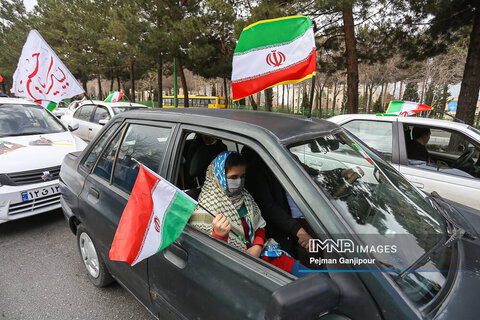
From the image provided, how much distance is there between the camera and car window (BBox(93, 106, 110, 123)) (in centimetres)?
814

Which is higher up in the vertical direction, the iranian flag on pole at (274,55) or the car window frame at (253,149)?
the iranian flag on pole at (274,55)

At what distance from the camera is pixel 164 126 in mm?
1907

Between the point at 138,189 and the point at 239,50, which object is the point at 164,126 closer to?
the point at 138,189

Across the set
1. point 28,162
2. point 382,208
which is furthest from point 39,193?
point 382,208

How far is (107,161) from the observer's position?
2.30 metres

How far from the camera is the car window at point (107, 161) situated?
88.2 inches

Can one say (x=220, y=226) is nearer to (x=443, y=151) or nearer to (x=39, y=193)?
(x=39, y=193)

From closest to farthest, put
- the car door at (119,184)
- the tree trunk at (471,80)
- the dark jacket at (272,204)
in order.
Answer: the car door at (119,184)
the dark jacket at (272,204)
the tree trunk at (471,80)

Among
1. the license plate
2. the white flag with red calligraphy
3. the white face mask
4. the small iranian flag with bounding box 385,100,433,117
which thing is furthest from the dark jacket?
the white flag with red calligraphy

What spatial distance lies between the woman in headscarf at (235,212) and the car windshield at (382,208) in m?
0.53

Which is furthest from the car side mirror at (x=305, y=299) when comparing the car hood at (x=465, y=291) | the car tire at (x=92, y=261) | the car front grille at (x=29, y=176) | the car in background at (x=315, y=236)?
the car front grille at (x=29, y=176)

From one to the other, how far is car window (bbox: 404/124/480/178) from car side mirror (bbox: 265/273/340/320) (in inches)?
123

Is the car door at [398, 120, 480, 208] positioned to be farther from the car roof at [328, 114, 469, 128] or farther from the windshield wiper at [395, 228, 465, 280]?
the windshield wiper at [395, 228, 465, 280]

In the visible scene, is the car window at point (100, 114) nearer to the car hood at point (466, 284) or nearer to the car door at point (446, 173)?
the car door at point (446, 173)
